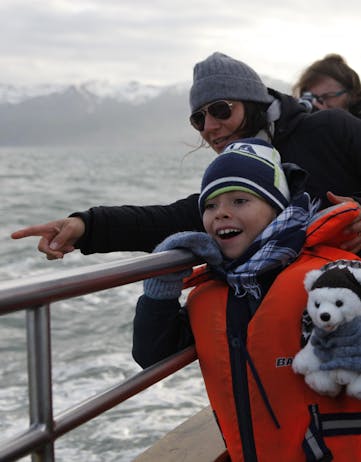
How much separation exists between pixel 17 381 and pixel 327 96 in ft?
15.7

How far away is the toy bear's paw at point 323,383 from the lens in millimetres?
1416

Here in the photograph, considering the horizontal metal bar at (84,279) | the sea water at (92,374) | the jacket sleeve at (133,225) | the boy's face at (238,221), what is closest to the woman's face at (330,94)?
the sea water at (92,374)

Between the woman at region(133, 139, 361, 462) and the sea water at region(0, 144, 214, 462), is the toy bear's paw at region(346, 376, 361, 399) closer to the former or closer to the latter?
the woman at region(133, 139, 361, 462)

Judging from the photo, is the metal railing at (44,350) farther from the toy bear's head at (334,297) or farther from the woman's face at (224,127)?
the woman's face at (224,127)

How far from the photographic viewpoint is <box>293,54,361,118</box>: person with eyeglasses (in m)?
3.14

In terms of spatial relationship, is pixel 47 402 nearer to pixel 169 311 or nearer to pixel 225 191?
pixel 169 311

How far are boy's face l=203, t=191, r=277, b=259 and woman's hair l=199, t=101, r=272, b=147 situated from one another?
0.46 meters

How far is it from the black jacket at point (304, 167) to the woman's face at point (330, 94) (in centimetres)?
106

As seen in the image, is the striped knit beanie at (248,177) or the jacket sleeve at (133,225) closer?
the striped knit beanie at (248,177)

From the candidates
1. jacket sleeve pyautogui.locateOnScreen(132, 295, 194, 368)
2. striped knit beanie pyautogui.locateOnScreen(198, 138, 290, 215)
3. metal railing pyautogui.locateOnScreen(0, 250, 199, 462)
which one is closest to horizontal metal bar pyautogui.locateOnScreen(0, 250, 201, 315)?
metal railing pyautogui.locateOnScreen(0, 250, 199, 462)

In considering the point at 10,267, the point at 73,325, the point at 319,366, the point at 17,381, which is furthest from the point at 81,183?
the point at 319,366

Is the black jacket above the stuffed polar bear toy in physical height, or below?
above

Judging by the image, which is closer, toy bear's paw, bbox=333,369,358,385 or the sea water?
toy bear's paw, bbox=333,369,358,385

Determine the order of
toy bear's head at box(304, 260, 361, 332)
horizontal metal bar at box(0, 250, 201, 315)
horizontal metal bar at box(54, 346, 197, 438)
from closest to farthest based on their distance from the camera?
1. horizontal metal bar at box(0, 250, 201, 315)
2. horizontal metal bar at box(54, 346, 197, 438)
3. toy bear's head at box(304, 260, 361, 332)
